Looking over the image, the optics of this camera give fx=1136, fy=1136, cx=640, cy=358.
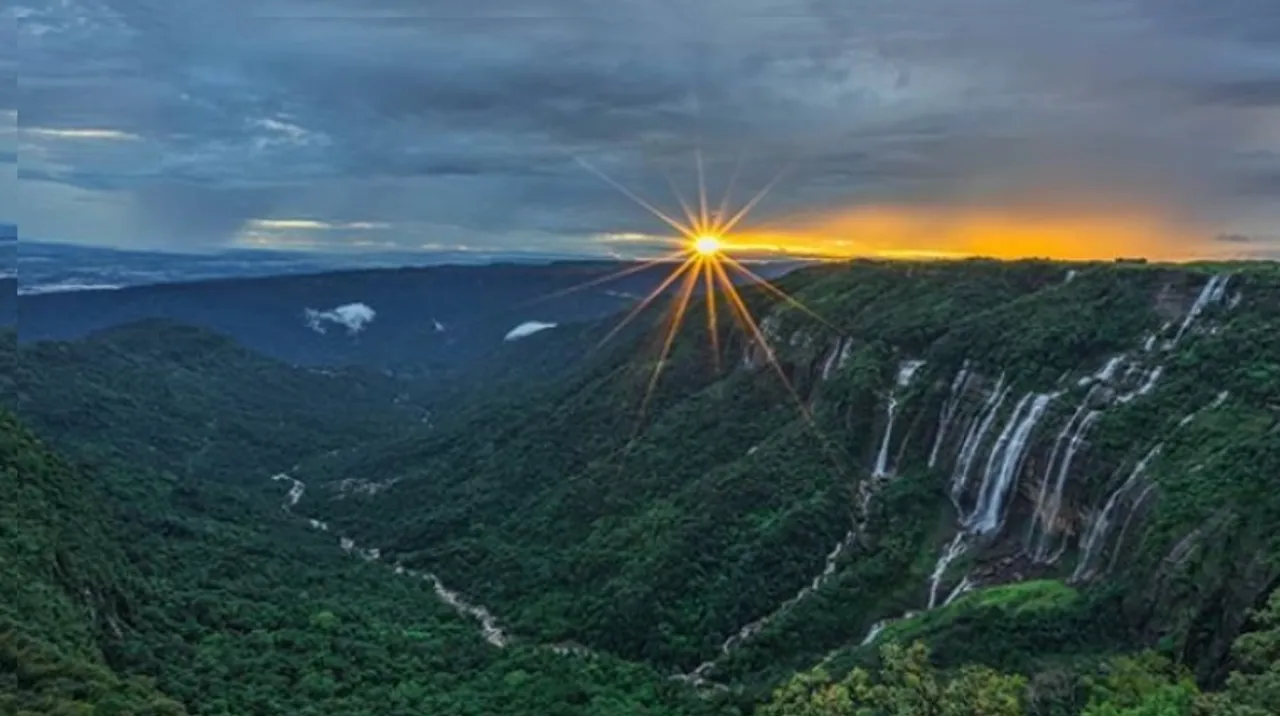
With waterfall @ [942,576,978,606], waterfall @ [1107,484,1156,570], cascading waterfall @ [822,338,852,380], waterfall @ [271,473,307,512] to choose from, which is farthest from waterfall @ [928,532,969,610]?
waterfall @ [271,473,307,512]

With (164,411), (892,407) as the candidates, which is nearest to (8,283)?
(164,411)

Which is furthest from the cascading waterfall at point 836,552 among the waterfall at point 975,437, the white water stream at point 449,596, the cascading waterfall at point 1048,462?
the white water stream at point 449,596

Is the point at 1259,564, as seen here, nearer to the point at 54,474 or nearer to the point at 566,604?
the point at 566,604

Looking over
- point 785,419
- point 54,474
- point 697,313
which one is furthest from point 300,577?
point 697,313

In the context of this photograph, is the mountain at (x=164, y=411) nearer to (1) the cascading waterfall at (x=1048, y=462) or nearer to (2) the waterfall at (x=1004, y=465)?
(1) the cascading waterfall at (x=1048, y=462)

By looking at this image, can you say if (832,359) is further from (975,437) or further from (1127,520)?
(1127,520)

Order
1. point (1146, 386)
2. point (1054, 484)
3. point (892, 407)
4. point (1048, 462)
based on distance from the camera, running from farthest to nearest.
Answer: point (892, 407)
point (1146, 386)
point (1048, 462)
point (1054, 484)
